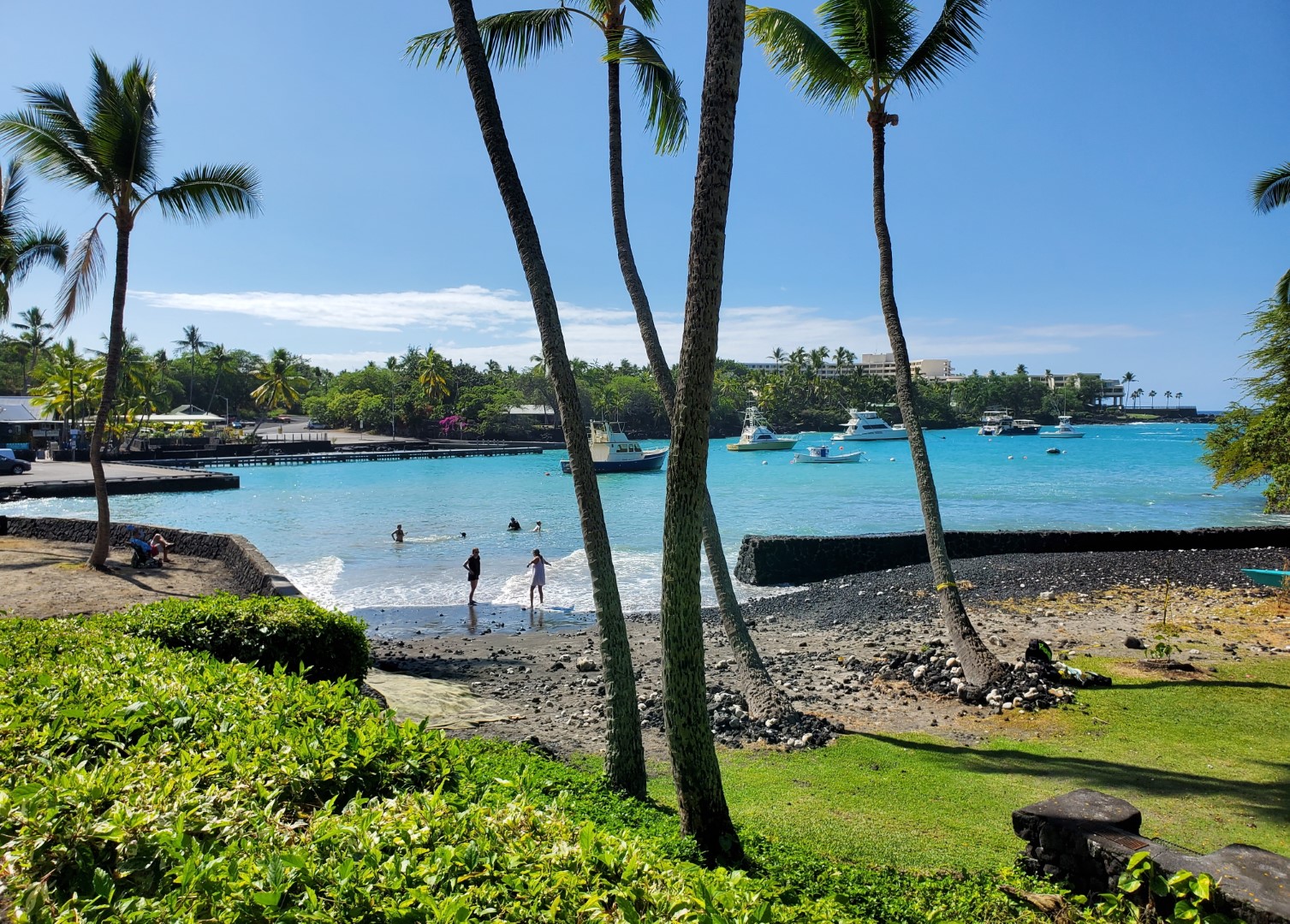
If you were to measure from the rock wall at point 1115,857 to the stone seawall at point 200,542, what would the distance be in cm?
1138

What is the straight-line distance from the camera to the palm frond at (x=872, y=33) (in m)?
9.44

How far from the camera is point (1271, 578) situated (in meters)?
14.3

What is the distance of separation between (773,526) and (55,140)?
28822 mm

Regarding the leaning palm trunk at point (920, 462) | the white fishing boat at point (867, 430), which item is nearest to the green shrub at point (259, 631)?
the leaning palm trunk at point (920, 462)

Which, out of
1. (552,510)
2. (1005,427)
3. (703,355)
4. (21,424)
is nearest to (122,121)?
(703,355)

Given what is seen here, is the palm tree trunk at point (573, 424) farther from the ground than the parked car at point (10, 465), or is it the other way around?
the palm tree trunk at point (573, 424)

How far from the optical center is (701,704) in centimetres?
467

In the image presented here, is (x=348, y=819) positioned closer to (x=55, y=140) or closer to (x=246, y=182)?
(x=246, y=182)

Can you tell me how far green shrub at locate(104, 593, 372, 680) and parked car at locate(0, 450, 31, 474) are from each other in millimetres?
50963

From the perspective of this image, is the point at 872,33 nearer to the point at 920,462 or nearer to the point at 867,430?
the point at 920,462

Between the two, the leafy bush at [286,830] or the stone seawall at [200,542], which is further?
the stone seawall at [200,542]

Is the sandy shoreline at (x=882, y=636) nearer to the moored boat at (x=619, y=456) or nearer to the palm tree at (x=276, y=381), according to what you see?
the moored boat at (x=619, y=456)

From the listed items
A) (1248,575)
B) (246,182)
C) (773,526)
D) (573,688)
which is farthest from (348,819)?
(773,526)

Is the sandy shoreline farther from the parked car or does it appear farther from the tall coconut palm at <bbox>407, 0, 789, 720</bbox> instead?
the parked car
